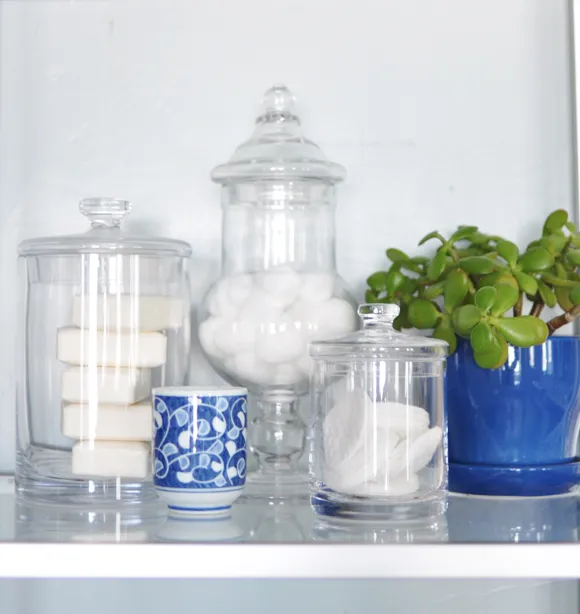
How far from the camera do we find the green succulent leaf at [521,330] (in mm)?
637

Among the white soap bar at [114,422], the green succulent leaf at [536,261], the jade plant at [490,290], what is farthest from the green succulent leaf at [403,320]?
the white soap bar at [114,422]

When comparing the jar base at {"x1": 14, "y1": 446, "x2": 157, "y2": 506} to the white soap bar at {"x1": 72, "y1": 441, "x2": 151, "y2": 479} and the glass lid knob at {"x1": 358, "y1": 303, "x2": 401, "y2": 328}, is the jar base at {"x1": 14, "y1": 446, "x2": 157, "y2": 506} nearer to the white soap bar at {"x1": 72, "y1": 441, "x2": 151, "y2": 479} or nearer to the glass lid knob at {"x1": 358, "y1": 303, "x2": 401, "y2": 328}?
the white soap bar at {"x1": 72, "y1": 441, "x2": 151, "y2": 479}

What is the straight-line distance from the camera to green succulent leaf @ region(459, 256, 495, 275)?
0.67m

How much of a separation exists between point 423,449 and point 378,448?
3 centimetres

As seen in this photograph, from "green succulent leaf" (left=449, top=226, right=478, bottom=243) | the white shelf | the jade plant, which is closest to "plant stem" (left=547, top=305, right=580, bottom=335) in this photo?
the jade plant

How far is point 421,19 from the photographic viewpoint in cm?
88

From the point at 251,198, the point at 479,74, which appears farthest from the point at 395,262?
the point at 479,74

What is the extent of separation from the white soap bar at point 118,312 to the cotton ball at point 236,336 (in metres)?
0.05

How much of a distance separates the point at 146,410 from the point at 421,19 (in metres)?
0.48

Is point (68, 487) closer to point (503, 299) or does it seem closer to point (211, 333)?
point (211, 333)

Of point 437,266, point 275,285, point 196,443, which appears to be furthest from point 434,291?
point 196,443

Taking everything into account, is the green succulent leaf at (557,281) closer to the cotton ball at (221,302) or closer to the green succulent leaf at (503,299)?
the green succulent leaf at (503,299)

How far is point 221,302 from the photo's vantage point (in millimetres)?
718

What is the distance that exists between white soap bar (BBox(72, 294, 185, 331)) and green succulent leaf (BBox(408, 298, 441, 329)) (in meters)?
0.20
